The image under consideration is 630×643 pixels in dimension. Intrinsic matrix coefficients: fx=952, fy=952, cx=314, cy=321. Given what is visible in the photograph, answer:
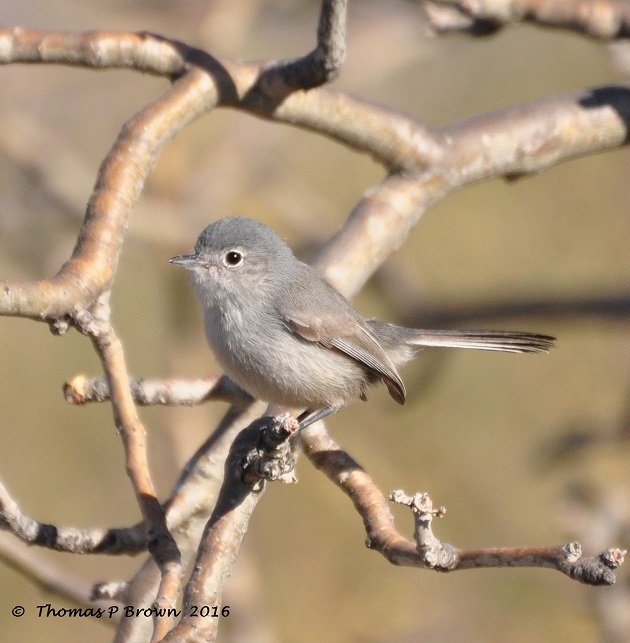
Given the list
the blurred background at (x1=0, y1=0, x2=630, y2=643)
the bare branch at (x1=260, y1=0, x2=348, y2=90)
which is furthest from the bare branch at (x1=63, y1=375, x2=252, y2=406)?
the blurred background at (x1=0, y1=0, x2=630, y2=643)

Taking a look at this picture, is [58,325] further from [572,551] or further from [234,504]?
[572,551]

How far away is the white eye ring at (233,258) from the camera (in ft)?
11.6

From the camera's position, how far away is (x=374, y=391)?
16.4ft

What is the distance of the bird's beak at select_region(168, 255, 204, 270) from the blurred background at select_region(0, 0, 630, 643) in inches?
56.4

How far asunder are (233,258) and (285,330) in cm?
35

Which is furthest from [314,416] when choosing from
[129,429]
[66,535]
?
[66,535]

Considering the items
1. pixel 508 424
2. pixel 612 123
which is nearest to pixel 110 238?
pixel 612 123

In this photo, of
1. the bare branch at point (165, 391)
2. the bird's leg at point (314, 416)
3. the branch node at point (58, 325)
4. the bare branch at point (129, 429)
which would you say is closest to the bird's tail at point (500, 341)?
the bird's leg at point (314, 416)

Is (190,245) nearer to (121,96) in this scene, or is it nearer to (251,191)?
(251,191)

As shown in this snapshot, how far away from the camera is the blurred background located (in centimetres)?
496

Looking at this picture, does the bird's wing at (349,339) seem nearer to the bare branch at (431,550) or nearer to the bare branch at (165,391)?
the bare branch at (165,391)

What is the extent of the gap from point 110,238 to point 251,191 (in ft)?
10.6

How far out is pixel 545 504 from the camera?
5645mm

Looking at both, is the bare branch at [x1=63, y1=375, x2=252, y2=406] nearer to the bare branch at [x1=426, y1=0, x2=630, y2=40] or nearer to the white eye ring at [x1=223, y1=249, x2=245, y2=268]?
the white eye ring at [x1=223, y1=249, x2=245, y2=268]
